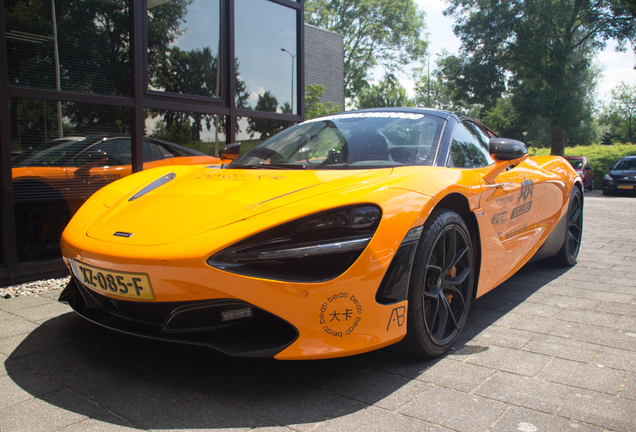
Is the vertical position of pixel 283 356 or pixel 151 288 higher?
Answer: pixel 151 288

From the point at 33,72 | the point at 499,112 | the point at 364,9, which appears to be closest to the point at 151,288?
the point at 33,72

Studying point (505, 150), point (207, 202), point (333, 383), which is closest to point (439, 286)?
point (333, 383)

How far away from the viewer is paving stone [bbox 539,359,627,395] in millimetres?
2064

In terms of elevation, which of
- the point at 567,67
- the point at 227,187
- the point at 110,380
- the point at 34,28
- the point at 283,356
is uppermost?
the point at 567,67

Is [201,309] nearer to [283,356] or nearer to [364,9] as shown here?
[283,356]

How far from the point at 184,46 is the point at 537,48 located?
68.9ft

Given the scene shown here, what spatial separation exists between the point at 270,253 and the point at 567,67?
25289 mm

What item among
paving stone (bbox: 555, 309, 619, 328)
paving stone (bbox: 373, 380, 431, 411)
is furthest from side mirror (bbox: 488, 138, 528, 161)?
paving stone (bbox: 373, 380, 431, 411)

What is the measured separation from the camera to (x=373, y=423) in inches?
68.6

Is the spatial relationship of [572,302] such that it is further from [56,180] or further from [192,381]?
[56,180]

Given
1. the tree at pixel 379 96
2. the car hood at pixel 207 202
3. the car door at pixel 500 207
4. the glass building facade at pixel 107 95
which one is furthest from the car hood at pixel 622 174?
the tree at pixel 379 96

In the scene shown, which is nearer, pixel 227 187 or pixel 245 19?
pixel 227 187

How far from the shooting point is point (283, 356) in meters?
1.84

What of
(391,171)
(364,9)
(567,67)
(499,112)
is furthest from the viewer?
(499,112)
